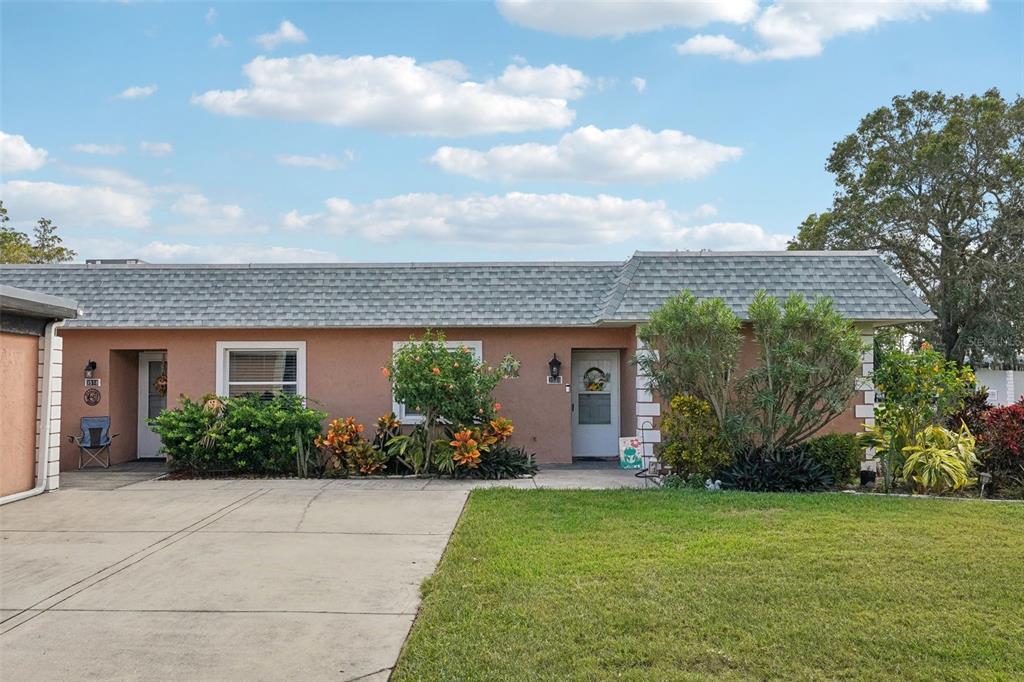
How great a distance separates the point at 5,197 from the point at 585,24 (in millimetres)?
25346

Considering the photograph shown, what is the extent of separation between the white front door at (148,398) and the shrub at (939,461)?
13.3 metres

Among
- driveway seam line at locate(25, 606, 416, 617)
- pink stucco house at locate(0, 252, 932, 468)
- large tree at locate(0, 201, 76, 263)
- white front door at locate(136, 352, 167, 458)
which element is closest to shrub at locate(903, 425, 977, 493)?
pink stucco house at locate(0, 252, 932, 468)

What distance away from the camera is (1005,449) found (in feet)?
36.4

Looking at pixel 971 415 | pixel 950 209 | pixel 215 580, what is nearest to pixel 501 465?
pixel 215 580

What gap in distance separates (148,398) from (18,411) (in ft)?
16.9

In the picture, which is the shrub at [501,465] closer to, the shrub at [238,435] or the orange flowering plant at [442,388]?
the orange flowering plant at [442,388]

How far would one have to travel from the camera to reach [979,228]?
26.7 metres

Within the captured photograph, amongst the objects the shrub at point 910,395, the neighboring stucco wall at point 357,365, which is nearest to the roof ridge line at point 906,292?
the shrub at point 910,395

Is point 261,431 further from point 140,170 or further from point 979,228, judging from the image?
point 979,228

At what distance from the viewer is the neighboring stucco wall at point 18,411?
10.5 meters

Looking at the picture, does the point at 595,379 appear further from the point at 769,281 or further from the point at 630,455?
the point at 769,281

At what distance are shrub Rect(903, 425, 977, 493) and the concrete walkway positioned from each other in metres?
6.20

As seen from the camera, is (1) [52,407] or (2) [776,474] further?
(1) [52,407]

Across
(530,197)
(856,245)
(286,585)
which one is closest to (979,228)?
(856,245)
